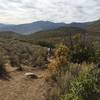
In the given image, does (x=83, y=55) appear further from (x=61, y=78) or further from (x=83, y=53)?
(x=61, y=78)

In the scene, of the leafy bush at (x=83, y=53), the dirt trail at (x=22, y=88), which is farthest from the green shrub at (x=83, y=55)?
the dirt trail at (x=22, y=88)

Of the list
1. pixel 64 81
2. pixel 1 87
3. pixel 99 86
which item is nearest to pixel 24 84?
pixel 1 87

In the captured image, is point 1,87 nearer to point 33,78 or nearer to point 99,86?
point 33,78

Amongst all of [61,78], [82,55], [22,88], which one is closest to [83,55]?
[82,55]

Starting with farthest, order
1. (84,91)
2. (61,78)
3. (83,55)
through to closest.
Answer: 1. (83,55)
2. (61,78)
3. (84,91)

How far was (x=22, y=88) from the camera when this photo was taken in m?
10.7

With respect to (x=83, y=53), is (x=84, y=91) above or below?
above

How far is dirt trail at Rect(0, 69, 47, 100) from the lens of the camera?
9.52 meters

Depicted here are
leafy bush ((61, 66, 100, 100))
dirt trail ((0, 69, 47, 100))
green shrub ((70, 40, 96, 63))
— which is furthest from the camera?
green shrub ((70, 40, 96, 63))

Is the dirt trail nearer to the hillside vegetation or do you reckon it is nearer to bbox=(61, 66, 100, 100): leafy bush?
the hillside vegetation

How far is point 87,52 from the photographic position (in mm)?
15141

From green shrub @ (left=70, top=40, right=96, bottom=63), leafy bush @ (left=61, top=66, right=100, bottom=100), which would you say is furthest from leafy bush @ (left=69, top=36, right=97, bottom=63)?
leafy bush @ (left=61, top=66, right=100, bottom=100)

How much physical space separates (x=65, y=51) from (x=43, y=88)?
4573mm

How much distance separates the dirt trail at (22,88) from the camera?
952 cm
